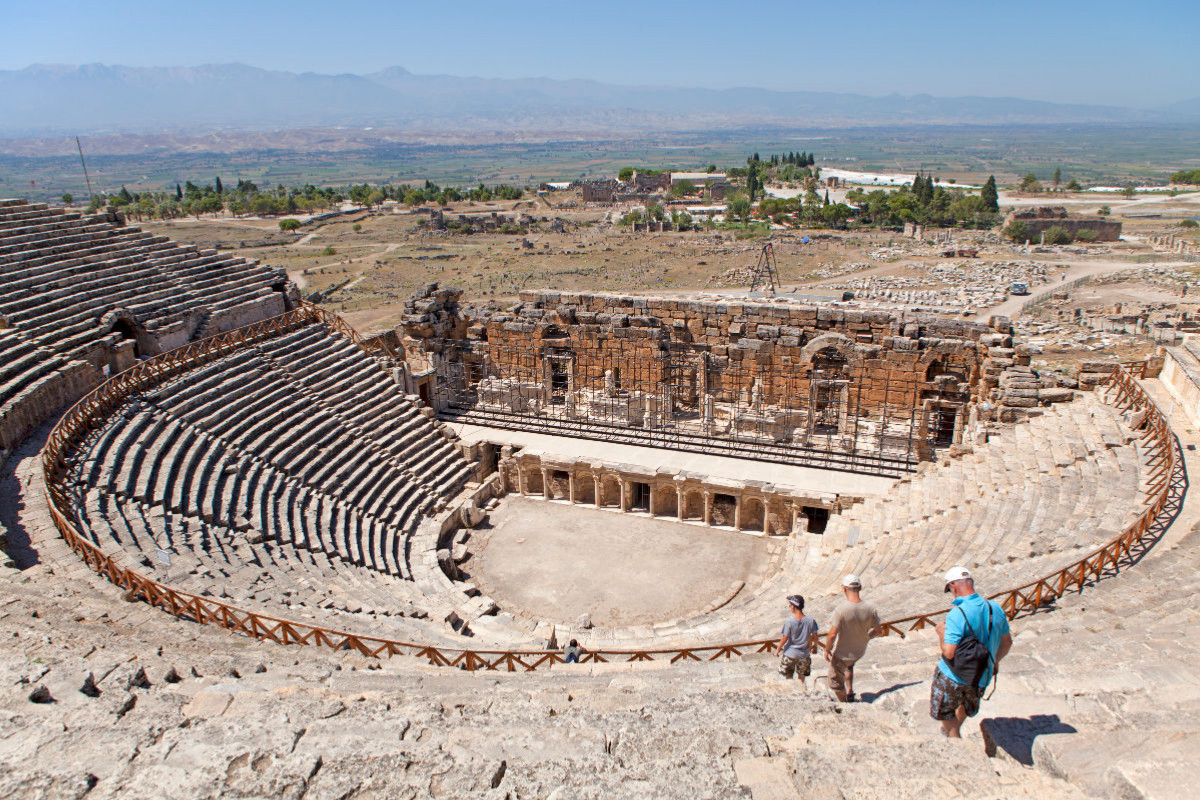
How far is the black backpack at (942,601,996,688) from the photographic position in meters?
6.76

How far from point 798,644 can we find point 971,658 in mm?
2274

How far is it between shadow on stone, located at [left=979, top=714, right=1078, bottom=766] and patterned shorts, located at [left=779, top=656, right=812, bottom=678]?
219 cm

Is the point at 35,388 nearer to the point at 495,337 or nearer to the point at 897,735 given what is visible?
the point at 495,337

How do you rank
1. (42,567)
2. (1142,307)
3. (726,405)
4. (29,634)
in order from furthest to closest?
(1142,307) → (726,405) → (42,567) → (29,634)

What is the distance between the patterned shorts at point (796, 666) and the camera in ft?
29.0

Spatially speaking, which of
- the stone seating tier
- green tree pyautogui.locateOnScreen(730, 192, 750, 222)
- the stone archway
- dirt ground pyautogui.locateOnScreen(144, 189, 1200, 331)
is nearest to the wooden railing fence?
the stone seating tier

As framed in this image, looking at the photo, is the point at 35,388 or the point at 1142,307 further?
the point at 1142,307

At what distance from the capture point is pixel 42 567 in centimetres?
1152

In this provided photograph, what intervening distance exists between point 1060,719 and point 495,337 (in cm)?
2222

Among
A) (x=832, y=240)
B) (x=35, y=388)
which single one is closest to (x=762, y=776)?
(x=35, y=388)

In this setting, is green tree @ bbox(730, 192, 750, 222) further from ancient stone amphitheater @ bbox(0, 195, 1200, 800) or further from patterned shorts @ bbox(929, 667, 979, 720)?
patterned shorts @ bbox(929, 667, 979, 720)

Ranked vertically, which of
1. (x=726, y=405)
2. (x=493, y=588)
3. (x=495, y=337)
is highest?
(x=495, y=337)

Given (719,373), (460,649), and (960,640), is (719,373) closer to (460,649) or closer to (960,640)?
(460,649)

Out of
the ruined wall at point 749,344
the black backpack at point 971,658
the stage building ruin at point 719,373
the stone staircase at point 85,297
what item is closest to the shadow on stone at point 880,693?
the black backpack at point 971,658
